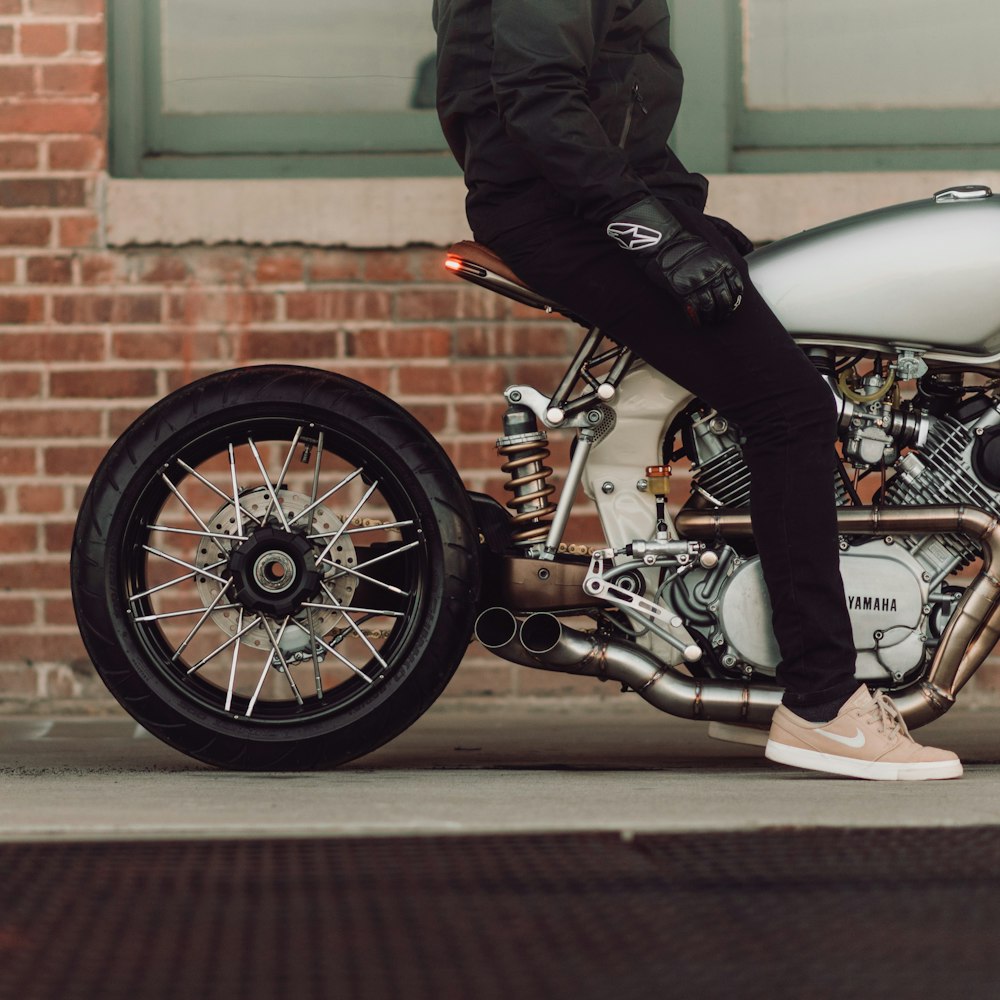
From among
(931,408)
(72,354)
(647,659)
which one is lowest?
(647,659)

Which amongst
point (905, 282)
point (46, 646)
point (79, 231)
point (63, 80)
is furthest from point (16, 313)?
point (905, 282)

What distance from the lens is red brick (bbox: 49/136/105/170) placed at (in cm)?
419

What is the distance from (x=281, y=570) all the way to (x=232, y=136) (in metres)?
1.94

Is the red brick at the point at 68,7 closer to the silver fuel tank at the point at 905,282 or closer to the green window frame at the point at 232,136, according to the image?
the green window frame at the point at 232,136

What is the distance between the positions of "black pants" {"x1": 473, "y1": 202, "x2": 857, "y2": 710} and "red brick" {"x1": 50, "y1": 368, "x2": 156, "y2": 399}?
5.86ft

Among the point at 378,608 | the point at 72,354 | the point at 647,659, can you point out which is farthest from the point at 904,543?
the point at 72,354

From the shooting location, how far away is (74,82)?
13.8 feet

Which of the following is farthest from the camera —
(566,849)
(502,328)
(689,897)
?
(502,328)

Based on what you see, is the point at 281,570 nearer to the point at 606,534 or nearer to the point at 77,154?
the point at 606,534

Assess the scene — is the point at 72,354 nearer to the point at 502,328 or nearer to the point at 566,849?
the point at 502,328

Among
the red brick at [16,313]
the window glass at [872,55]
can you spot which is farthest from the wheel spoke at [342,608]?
the window glass at [872,55]

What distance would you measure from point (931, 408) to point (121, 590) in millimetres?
1546

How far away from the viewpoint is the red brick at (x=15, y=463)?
4.16 m

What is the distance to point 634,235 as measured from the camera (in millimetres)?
2605
